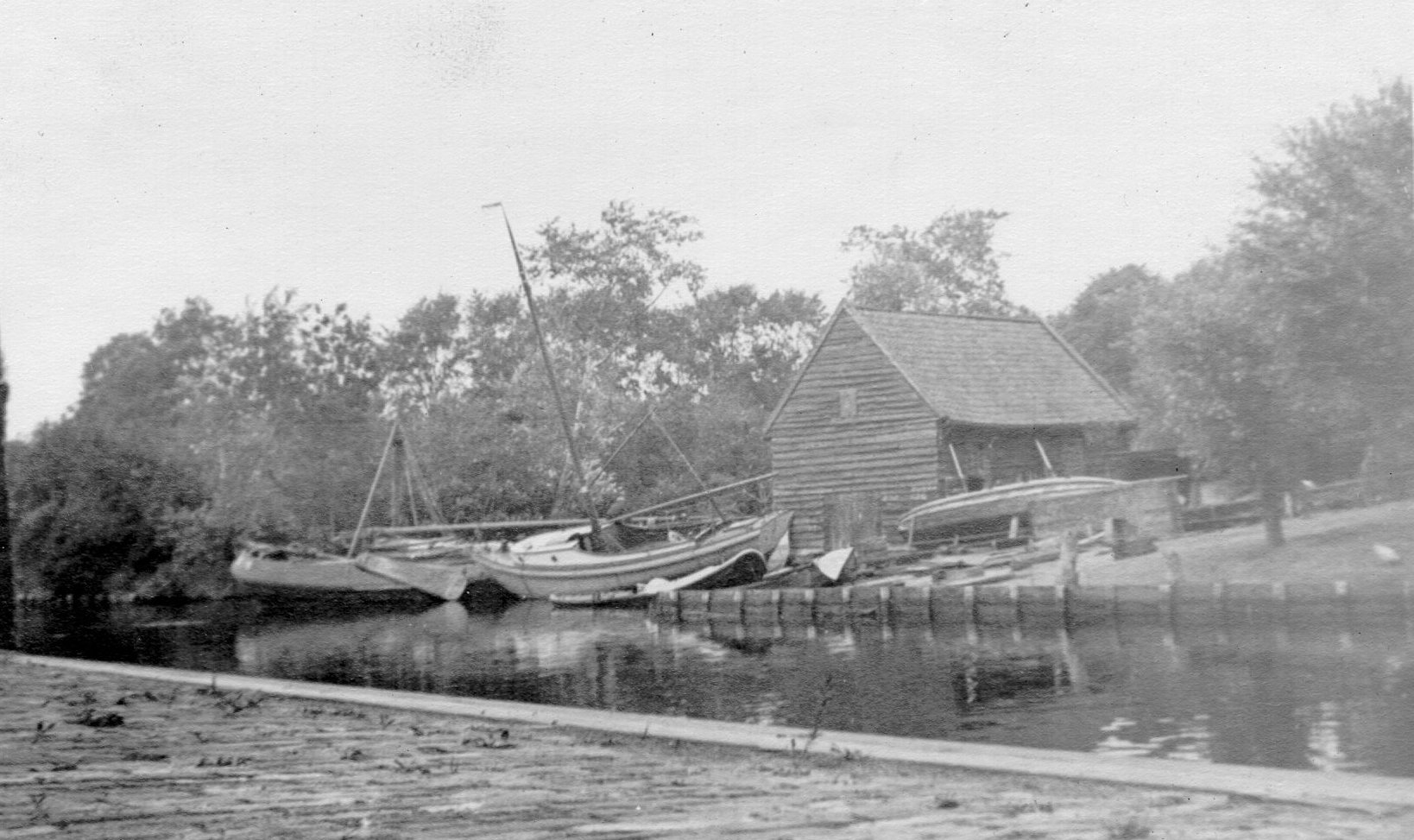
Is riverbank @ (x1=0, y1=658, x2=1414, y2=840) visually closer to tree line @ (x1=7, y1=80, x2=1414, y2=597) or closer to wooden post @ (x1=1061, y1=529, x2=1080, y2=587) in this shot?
tree line @ (x1=7, y1=80, x2=1414, y2=597)

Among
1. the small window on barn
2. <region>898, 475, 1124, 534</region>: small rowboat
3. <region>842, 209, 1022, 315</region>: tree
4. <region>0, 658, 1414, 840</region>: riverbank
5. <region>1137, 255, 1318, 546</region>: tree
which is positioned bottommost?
<region>0, 658, 1414, 840</region>: riverbank

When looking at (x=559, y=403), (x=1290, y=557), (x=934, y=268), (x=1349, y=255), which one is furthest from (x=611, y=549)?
(x=1349, y=255)

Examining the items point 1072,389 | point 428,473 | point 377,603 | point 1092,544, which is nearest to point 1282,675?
point 1092,544

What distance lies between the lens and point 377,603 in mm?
30594

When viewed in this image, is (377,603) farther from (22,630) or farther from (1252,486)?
(1252,486)

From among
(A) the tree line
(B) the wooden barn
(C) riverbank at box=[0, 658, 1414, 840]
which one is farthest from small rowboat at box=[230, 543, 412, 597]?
(C) riverbank at box=[0, 658, 1414, 840]

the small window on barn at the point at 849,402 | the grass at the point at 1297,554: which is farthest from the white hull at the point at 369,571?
the grass at the point at 1297,554

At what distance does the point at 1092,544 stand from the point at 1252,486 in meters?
4.63

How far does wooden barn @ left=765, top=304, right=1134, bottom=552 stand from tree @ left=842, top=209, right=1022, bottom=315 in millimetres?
470

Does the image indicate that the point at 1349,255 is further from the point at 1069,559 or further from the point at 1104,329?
the point at 1104,329

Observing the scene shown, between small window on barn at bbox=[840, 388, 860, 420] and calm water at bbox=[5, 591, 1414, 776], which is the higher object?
small window on barn at bbox=[840, 388, 860, 420]

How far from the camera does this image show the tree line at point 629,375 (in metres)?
11.5

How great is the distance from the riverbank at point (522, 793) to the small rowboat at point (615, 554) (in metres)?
18.4

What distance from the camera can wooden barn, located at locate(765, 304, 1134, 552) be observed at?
2328cm
